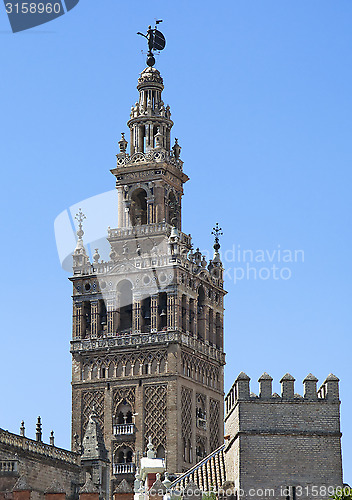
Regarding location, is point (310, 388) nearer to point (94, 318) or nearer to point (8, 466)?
point (8, 466)

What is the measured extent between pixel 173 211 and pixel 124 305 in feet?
28.7

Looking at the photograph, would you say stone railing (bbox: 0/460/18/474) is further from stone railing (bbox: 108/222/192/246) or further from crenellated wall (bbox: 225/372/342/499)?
stone railing (bbox: 108/222/192/246)

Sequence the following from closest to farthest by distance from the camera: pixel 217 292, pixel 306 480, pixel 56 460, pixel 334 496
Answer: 1. pixel 334 496
2. pixel 306 480
3. pixel 56 460
4. pixel 217 292

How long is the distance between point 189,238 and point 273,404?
46515 millimetres

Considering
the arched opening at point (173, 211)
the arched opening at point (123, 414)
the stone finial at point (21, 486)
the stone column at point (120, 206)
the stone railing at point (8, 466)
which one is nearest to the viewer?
the stone finial at point (21, 486)

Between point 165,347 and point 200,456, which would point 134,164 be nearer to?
point 165,347

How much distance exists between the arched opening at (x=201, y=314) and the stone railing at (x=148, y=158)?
9954 millimetres

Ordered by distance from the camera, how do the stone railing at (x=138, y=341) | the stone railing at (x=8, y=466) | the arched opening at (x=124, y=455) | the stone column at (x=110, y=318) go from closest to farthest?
the stone railing at (x=8, y=466), the arched opening at (x=124, y=455), the stone railing at (x=138, y=341), the stone column at (x=110, y=318)

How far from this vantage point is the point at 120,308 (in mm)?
96188

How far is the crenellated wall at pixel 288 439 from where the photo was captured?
52.3m

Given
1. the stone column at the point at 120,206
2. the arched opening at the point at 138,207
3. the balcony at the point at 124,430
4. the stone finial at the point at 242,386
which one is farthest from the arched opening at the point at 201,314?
the stone finial at the point at 242,386

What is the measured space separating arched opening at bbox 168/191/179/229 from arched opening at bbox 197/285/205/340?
535cm

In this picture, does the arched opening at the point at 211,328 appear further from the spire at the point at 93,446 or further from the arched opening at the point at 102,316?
the spire at the point at 93,446

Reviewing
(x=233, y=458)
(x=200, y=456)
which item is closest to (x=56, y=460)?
(x=233, y=458)
